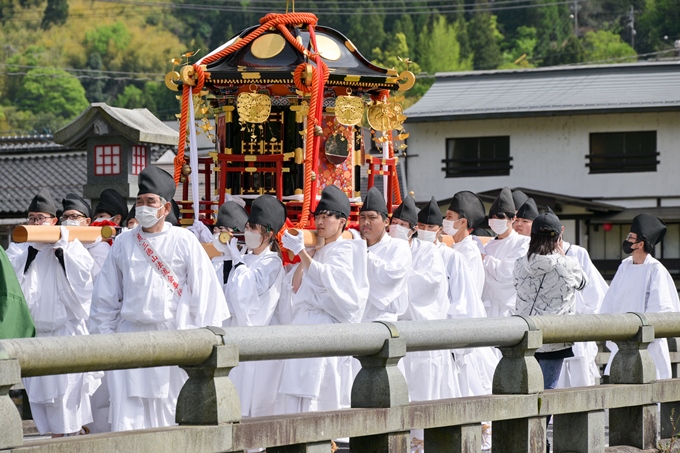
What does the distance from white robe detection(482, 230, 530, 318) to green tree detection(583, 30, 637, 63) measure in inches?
2832

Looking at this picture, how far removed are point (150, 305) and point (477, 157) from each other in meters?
24.6

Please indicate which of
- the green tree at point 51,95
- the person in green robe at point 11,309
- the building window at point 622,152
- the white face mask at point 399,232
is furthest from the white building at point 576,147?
the green tree at point 51,95

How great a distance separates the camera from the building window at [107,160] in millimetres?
17062

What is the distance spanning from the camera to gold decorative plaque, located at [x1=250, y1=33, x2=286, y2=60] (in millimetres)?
11227

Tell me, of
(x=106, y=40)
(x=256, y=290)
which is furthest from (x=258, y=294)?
(x=106, y=40)

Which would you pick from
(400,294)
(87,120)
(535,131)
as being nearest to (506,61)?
(535,131)

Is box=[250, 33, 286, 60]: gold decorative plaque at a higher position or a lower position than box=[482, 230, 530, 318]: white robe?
higher

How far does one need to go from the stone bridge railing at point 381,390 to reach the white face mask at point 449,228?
10.8ft

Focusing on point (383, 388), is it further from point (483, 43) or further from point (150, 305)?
point (483, 43)

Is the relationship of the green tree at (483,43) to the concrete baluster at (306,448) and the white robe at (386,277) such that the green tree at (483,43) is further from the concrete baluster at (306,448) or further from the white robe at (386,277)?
the concrete baluster at (306,448)

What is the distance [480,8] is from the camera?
10138 cm

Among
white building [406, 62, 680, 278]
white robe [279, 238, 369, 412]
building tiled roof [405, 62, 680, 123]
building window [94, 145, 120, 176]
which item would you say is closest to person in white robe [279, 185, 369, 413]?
white robe [279, 238, 369, 412]

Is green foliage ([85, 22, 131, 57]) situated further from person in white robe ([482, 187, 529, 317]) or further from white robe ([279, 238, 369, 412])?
white robe ([279, 238, 369, 412])

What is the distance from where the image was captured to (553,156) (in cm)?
3116
